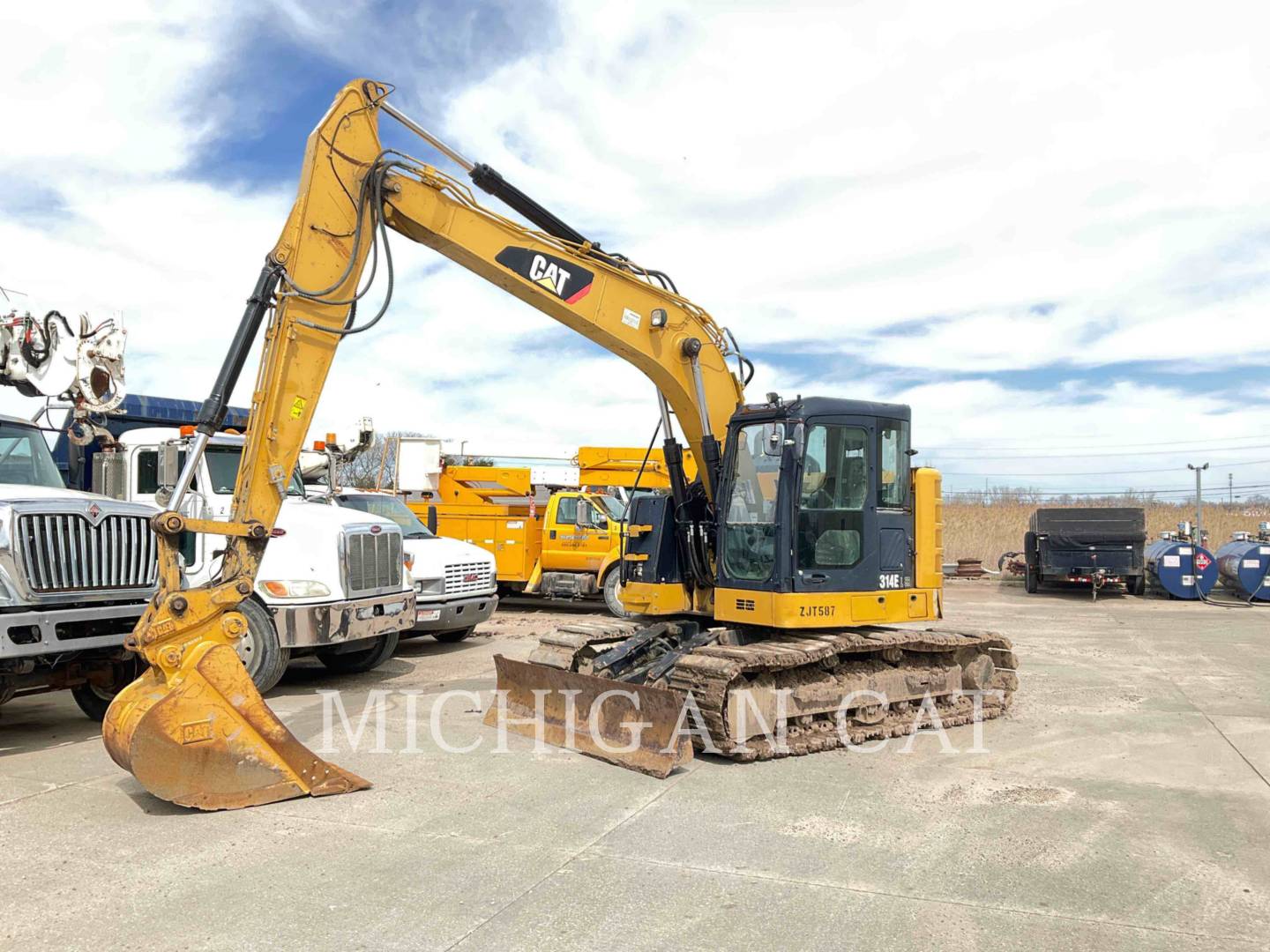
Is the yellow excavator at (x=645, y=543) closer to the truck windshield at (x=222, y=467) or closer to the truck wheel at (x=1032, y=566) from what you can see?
the truck windshield at (x=222, y=467)

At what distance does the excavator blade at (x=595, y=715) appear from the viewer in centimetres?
671

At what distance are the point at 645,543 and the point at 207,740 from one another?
4142 mm

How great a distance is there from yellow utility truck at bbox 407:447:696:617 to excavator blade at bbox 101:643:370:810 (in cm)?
1035

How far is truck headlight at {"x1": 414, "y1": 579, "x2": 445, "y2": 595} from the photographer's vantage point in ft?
38.9

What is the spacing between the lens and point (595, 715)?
729 centimetres

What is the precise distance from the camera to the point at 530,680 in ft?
26.2

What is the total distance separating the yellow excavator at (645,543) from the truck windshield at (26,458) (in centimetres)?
331

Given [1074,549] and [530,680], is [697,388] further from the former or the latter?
[1074,549]

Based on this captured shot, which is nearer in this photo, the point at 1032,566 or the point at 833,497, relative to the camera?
the point at 833,497

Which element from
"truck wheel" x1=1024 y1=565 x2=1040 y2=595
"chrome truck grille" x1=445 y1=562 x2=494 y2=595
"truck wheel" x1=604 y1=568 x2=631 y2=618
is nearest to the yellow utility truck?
"truck wheel" x1=604 y1=568 x2=631 y2=618

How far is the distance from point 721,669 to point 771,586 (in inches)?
41.5

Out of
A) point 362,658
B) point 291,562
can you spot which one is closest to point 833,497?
point 291,562

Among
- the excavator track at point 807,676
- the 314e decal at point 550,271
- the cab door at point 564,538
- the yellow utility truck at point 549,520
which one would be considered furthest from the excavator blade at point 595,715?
the cab door at point 564,538

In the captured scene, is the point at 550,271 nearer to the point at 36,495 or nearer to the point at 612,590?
the point at 36,495
